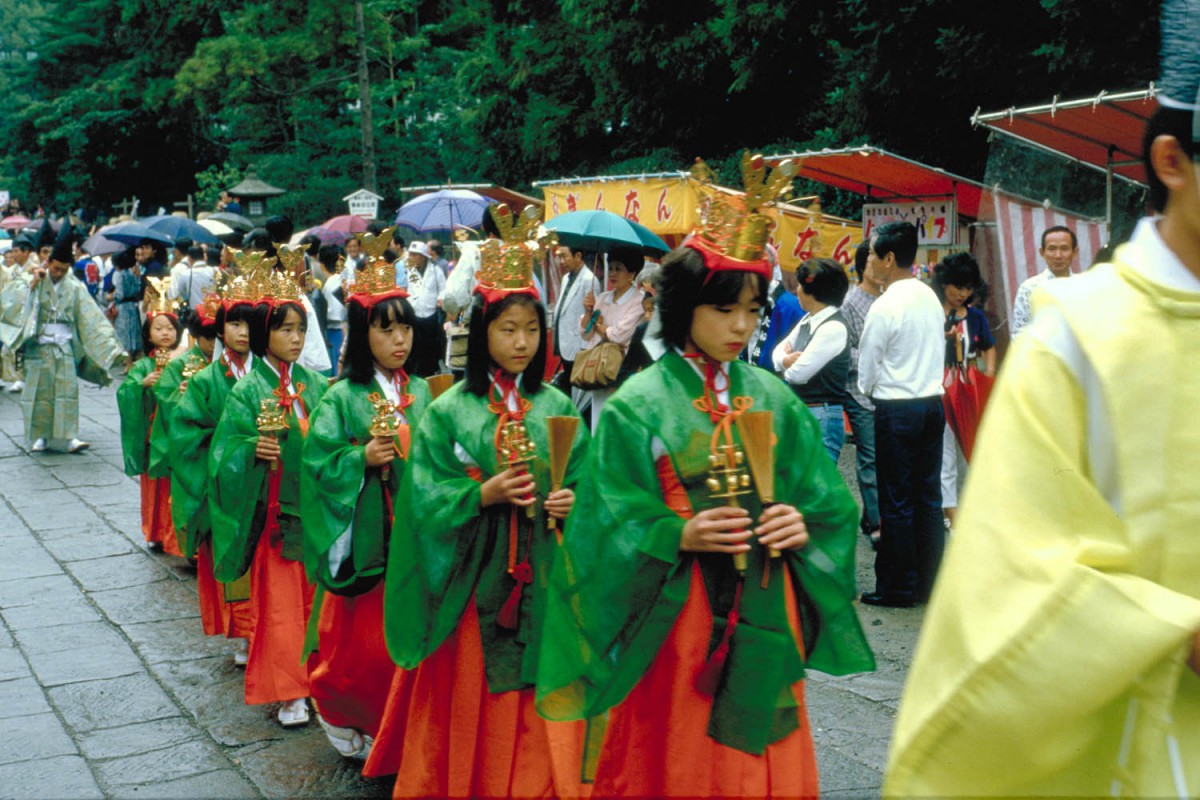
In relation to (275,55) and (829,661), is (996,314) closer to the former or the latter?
(829,661)

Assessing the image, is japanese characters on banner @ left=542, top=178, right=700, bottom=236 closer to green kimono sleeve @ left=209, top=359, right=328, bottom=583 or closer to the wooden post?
green kimono sleeve @ left=209, top=359, right=328, bottom=583

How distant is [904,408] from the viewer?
20.5 ft

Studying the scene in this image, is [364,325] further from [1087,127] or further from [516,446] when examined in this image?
[1087,127]

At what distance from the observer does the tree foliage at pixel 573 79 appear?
12430mm

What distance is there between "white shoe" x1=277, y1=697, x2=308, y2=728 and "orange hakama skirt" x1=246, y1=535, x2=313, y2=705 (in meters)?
0.06

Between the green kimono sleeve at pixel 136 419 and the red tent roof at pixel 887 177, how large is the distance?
201 inches

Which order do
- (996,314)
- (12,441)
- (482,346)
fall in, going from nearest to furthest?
(482,346) → (996,314) → (12,441)

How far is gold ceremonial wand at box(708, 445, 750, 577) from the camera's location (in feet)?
10.1

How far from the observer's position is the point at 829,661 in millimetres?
3217

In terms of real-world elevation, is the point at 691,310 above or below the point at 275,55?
below

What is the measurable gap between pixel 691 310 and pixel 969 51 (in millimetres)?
10116

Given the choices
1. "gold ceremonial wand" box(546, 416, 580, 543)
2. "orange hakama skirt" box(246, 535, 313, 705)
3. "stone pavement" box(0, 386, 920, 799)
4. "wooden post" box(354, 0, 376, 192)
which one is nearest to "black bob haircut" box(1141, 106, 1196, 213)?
"gold ceremonial wand" box(546, 416, 580, 543)

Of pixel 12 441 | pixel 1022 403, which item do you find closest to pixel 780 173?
pixel 1022 403

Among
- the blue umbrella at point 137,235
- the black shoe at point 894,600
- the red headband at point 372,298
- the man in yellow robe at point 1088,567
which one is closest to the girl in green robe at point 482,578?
the red headband at point 372,298
